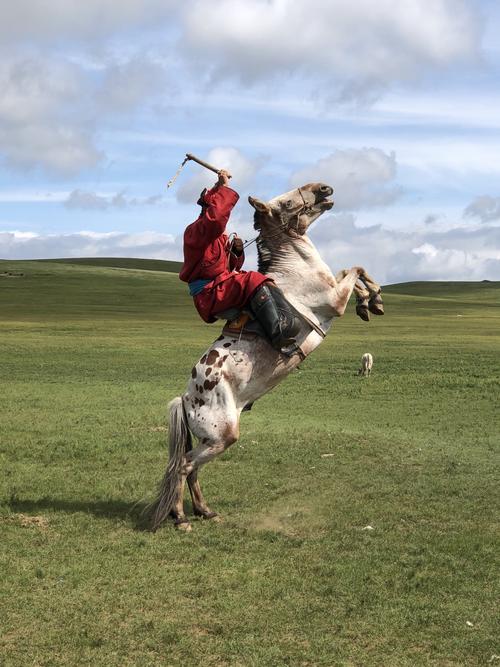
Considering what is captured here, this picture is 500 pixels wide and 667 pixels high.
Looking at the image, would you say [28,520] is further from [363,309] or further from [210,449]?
[363,309]

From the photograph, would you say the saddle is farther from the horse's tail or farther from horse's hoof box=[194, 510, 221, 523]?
horse's hoof box=[194, 510, 221, 523]

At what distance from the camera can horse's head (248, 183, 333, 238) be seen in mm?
8781

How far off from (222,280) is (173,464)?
2.08m

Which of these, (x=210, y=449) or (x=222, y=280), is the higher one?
(x=222, y=280)

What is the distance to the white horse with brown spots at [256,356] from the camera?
8.55 meters

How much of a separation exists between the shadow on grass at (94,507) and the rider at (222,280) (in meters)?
2.41

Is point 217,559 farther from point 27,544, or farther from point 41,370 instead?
point 41,370

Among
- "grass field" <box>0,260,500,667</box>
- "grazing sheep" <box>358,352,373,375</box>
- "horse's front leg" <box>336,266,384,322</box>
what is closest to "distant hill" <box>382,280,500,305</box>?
"grazing sheep" <box>358,352,373,375</box>

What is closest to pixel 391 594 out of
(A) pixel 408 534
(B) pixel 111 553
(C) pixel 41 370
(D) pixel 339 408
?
(A) pixel 408 534

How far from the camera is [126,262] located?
154250mm

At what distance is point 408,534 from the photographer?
8219mm

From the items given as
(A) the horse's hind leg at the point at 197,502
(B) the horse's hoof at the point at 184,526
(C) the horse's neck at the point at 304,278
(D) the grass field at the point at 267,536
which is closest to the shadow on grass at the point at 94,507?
(D) the grass field at the point at 267,536

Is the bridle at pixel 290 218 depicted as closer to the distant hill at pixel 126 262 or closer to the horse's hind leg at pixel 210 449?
the horse's hind leg at pixel 210 449

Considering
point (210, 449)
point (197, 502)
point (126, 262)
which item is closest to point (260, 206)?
point (210, 449)
